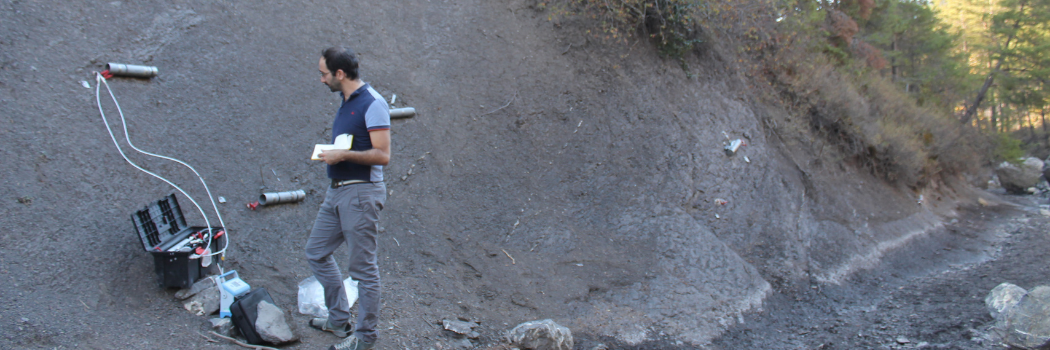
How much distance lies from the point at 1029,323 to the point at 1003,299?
97cm

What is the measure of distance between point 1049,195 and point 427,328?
1041 inches

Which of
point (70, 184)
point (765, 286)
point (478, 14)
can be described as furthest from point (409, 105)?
point (765, 286)

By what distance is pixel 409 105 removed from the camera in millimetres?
6707

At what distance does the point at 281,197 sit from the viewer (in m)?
4.93

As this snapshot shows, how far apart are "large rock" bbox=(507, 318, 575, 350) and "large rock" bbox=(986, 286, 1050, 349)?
4370 millimetres

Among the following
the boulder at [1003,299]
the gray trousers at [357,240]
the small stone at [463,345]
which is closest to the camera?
the gray trousers at [357,240]

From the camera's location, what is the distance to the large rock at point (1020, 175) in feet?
75.8

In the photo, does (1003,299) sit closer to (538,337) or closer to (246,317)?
(538,337)

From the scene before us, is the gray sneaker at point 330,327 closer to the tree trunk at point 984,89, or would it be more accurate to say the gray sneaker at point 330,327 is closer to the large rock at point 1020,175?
the tree trunk at point 984,89

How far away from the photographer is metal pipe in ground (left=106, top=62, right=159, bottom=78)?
5012 mm

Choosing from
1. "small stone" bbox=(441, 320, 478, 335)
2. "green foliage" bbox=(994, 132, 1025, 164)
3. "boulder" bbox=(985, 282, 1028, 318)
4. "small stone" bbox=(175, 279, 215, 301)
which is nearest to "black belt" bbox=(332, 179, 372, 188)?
"small stone" bbox=(175, 279, 215, 301)

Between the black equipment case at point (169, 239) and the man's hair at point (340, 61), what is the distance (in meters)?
1.58

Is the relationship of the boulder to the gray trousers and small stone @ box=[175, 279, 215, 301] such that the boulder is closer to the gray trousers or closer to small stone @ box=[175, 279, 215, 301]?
the gray trousers

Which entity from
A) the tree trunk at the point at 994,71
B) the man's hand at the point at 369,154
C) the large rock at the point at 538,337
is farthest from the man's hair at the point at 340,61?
the tree trunk at the point at 994,71
